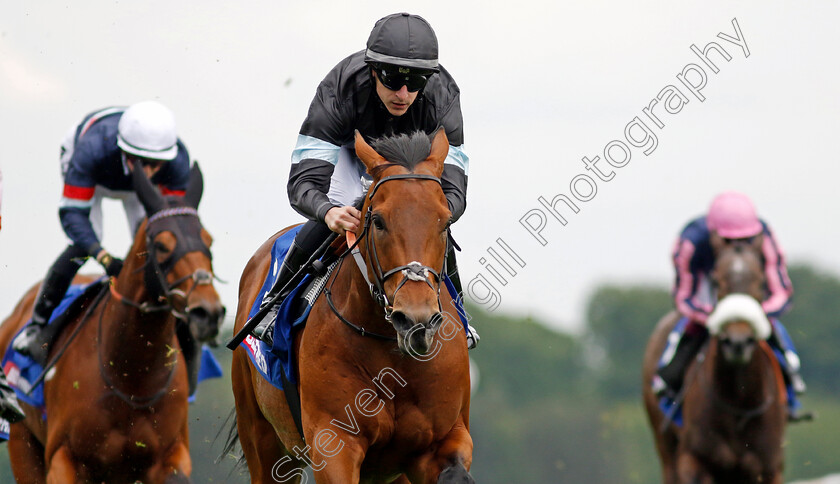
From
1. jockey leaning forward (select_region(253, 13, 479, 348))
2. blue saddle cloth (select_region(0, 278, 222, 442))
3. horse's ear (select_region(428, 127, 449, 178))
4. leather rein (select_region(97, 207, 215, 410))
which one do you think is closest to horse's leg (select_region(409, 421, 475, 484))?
jockey leaning forward (select_region(253, 13, 479, 348))

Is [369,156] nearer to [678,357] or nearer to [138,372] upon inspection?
[138,372]

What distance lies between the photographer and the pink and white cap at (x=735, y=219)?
8883 millimetres

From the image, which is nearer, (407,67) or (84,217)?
(407,67)

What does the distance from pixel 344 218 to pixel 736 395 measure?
15.6ft

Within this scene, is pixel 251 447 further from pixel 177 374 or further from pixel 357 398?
pixel 357 398

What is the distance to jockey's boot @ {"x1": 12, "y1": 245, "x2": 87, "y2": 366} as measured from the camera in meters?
7.79

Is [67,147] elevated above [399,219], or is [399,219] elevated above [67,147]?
[399,219]

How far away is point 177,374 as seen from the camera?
24.3 feet

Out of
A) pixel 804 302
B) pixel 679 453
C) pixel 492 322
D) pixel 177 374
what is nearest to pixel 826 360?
pixel 804 302

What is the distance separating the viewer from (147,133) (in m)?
8.14

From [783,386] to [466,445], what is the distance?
4.73m

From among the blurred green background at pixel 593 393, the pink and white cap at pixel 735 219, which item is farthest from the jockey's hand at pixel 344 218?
the blurred green background at pixel 593 393

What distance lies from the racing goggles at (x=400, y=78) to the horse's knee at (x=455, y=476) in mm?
1683

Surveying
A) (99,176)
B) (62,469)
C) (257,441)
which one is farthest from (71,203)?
(257,441)
